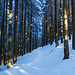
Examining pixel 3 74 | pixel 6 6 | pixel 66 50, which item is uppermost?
pixel 6 6

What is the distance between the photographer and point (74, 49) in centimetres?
916

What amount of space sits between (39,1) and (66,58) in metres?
18.3

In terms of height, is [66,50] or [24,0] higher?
[24,0]

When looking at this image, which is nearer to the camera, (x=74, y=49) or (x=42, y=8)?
(x=74, y=49)

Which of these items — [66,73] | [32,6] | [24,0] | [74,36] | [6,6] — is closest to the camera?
[66,73]

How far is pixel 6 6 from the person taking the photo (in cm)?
1392

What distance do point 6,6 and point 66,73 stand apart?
480 inches

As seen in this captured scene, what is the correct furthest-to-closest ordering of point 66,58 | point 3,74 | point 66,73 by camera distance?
point 66,58 < point 3,74 < point 66,73

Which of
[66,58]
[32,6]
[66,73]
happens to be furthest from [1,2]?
[66,73]

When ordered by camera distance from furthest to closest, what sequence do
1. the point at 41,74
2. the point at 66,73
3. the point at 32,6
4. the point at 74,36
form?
the point at 32,6 < the point at 74,36 < the point at 41,74 < the point at 66,73

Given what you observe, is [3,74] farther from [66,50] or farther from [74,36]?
[74,36]

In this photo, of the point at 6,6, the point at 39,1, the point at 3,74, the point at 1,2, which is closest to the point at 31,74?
the point at 3,74

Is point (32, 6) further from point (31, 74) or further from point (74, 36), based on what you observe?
point (31, 74)

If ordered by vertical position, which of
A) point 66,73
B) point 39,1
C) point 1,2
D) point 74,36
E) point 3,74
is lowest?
point 3,74
